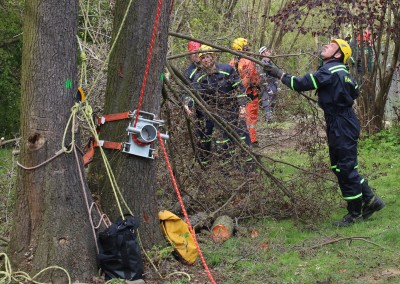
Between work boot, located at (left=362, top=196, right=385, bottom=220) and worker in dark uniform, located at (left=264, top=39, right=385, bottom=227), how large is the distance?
0.44 feet

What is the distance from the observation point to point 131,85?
5.62 metres

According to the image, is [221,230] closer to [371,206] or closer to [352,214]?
[352,214]

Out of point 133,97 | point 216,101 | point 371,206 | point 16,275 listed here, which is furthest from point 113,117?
point 371,206

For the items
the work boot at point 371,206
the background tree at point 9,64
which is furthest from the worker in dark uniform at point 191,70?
the background tree at point 9,64

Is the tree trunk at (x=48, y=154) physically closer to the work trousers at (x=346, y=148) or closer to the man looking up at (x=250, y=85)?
the work trousers at (x=346, y=148)

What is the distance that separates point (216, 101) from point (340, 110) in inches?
55.8

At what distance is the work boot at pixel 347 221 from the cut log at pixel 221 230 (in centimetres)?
120

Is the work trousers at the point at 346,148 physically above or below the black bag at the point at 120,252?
above

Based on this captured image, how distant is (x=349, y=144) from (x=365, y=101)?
494 centimetres

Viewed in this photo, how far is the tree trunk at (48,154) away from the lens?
496 centimetres

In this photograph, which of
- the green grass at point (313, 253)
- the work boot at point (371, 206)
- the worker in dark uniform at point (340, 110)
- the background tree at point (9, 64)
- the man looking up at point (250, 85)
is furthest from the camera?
the background tree at point (9, 64)

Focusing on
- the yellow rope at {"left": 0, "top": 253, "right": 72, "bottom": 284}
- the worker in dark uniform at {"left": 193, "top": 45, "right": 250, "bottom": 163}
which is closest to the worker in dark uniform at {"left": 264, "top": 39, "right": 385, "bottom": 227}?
the worker in dark uniform at {"left": 193, "top": 45, "right": 250, "bottom": 163}

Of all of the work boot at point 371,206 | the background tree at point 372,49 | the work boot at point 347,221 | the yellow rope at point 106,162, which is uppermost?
the background tree at point 372,49

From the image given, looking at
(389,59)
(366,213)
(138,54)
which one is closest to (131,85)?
(138,54)
